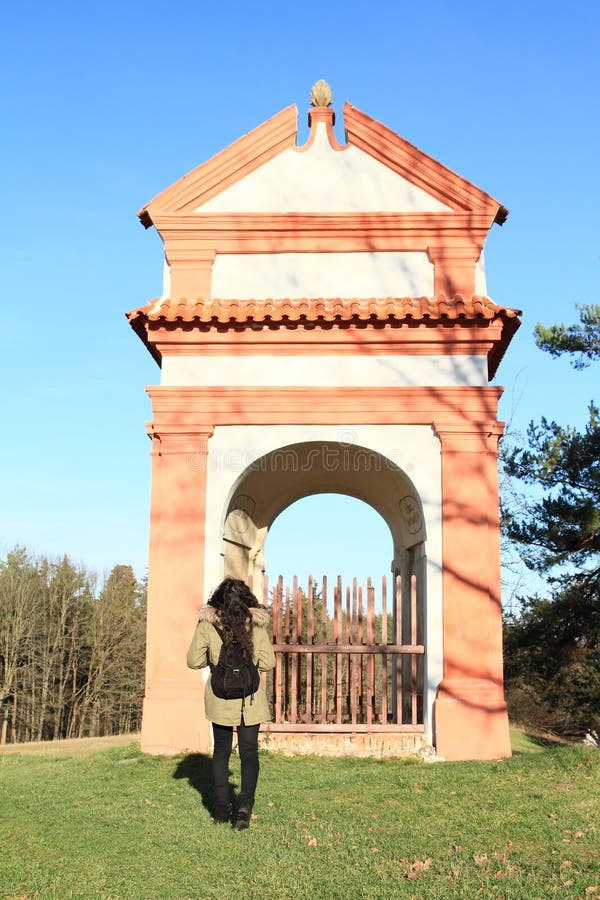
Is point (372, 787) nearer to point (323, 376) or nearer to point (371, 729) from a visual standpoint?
point (371, 729)

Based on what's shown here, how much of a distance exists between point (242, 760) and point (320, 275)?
6.54 metres

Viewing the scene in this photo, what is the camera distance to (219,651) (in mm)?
6336

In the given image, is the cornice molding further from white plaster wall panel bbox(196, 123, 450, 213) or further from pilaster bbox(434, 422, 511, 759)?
pilaster bbox(434, 422, 511, 759)

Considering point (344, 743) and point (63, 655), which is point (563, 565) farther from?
point (63, 655)

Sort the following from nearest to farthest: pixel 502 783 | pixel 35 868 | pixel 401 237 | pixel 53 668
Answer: pixel 35 868 < pixel 502 783 < pixel 401 237 < pixel 53 668

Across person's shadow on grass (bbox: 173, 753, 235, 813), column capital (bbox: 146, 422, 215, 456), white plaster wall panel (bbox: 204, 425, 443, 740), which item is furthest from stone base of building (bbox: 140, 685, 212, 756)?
column capital (bbox: 146, 422, 215, 456)

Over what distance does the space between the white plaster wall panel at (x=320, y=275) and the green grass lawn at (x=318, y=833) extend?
547cm

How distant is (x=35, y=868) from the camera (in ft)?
17.8

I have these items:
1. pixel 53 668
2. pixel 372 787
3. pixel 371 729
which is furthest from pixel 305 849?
pixel 53 668

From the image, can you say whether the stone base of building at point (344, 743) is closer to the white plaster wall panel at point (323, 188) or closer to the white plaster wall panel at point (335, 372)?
the white plaster wall panel at point (335, 372)

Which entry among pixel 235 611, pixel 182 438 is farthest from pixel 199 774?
pixel 182 438

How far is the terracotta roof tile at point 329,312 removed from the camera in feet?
34.0

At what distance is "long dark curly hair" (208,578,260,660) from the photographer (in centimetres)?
623

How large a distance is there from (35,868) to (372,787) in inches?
131
